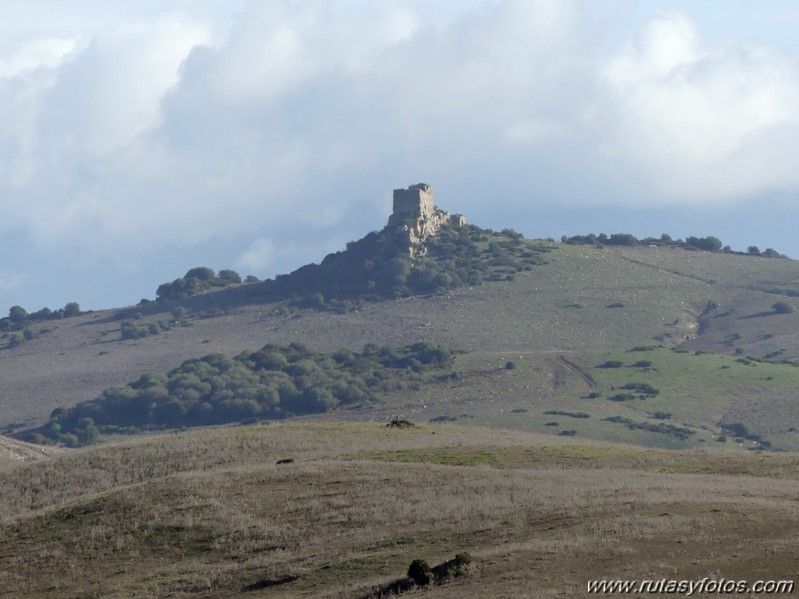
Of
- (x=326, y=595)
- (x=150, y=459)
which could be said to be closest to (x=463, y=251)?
(x=150, y=459)

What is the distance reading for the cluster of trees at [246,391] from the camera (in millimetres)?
135750

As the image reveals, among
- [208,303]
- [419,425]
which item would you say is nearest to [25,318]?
[208,303]

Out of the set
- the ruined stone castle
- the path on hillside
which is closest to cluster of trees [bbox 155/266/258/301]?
the ruined stone castle

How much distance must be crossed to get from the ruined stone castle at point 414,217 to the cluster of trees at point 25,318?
155 ft

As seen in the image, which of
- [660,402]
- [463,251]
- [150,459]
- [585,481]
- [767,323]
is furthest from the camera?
[463,251]

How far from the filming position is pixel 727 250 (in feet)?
640

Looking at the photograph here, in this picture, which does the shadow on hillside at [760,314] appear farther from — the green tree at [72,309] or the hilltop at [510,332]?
the green tree at [72,309]

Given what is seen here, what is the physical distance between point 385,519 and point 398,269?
136790 mm

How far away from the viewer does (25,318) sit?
19288 centimetres

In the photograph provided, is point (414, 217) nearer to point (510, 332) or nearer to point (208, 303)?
point (208, 303)

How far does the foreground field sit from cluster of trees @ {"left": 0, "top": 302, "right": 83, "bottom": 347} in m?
132

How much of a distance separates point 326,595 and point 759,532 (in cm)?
919

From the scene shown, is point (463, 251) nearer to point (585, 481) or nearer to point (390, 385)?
point (390, 385)

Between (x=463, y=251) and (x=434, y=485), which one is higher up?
(x=463, y=251)
